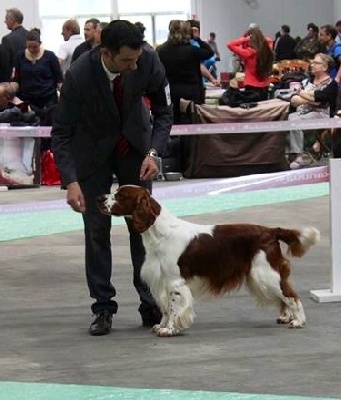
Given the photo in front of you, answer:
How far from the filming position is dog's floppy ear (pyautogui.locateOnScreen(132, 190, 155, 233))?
5059mm

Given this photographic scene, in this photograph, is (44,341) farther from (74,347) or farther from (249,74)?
(249,74)

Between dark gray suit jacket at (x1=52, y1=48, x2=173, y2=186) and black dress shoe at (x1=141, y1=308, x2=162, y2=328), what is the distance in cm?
78

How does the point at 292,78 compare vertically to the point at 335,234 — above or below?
below

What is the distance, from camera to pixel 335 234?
596 centimetres

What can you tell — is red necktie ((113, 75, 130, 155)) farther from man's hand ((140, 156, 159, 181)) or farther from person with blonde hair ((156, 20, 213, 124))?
person with blonde hair ((156, 20, 213, 124))

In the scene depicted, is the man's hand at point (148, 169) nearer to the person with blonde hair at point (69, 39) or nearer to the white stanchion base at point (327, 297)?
the white stanchion base at point (327, 297)

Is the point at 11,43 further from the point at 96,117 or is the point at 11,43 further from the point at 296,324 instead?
the point at 296,324

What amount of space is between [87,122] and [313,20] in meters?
28.0

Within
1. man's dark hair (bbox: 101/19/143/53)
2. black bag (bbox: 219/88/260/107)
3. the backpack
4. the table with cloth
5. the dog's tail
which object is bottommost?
the table with cloth

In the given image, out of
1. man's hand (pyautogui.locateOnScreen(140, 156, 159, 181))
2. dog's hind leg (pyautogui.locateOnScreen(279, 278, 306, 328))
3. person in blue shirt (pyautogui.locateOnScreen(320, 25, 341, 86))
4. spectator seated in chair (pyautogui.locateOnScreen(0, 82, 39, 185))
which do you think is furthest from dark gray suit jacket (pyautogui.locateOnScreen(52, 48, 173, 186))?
person in blue shirt (pyautogui.locateOnScreen(320, 25, 341, 86))

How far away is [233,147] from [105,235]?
22.0ft

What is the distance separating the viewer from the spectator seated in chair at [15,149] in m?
11.5

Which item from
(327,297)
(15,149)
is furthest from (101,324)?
(15,149)

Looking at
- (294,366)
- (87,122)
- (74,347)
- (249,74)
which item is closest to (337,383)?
(294,366)
